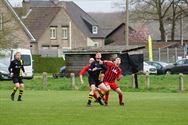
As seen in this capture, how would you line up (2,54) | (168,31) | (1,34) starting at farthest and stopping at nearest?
(168,31), (2,54), (1,34)

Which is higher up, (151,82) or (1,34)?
(1,34)

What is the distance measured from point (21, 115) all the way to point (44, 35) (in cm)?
7230

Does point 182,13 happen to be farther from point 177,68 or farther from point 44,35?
point 177,68

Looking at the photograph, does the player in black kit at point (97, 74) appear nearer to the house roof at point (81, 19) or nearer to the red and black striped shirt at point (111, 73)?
the red and black striped shirt at point (111, 73)

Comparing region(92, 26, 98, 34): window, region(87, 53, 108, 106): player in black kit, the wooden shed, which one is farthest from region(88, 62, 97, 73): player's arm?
region(92, 26, 98, 34): window

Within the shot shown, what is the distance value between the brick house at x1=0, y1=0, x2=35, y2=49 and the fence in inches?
566

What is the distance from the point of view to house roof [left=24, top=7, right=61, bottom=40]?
9106 cm

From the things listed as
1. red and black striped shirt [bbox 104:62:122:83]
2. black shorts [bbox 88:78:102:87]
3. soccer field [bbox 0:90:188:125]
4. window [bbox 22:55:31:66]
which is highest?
window [bbox 22:55:31:66]

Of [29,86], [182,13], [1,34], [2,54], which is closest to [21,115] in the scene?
[29,86]

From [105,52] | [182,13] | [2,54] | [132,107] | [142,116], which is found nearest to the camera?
[142,116]

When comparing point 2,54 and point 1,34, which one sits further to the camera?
point 2,54

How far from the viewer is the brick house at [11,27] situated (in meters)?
53.7

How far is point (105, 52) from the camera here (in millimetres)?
54438

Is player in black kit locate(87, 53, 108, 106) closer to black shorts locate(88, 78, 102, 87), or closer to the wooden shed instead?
black shorts locate(88, 78, 102, 87)
